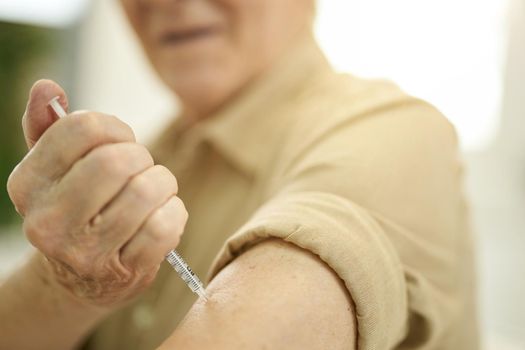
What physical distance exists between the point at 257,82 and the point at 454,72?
1070mm

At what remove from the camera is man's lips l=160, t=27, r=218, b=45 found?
869 millimetres

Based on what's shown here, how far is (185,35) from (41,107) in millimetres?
501

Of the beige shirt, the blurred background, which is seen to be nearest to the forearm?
the beige shirt

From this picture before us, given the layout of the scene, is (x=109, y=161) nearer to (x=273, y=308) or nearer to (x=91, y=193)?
(x=91, y=193)

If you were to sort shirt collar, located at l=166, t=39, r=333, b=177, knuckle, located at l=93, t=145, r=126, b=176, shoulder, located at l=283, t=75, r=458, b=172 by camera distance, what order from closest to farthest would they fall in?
knuckle, located at l=93, t=145, r=126, b=176
shoulder, located at l=283, t=75, r=458, b=172
shirt collar, located at l=166, t=39, r=333, b=177

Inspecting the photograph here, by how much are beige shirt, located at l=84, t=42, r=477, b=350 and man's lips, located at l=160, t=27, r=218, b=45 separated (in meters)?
Answer: 0.11

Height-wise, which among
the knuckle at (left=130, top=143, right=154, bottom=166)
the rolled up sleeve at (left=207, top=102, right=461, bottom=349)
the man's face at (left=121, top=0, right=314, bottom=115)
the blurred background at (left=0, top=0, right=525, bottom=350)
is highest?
the knuckle at (left=130, top=143, right=154, bottom=166)

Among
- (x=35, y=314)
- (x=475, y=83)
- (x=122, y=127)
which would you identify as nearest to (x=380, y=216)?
(x=122, y=127)

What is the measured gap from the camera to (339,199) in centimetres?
53

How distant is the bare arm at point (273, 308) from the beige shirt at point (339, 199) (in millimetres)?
13

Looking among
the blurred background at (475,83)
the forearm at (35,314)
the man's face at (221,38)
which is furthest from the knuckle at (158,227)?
the blurred background at (475,83)

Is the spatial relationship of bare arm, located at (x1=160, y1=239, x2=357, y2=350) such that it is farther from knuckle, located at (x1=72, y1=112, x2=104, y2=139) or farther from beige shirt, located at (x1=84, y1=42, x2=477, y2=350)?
knuckle, located at (x1=72, y1=112, x2=104, y2=139)

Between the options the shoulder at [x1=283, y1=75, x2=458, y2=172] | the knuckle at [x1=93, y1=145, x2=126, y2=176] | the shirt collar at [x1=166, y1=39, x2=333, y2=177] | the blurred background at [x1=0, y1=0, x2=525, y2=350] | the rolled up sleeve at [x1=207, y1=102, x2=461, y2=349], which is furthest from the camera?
the blurred background at [x1=0, y1=0, x2=525, y2=350]

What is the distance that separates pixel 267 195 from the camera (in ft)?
2.24
